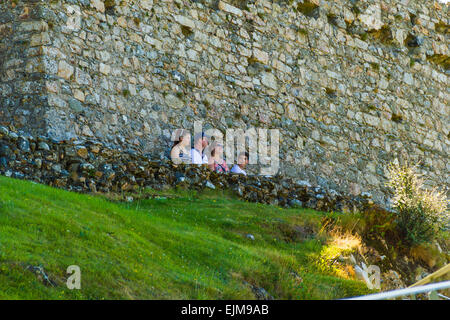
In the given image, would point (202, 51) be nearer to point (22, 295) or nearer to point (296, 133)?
point (296, 133)

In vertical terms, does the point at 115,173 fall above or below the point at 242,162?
below

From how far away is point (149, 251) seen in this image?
6.93 meters

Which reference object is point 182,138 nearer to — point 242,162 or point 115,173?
point 242,162

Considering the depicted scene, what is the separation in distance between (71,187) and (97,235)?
2.80 meters

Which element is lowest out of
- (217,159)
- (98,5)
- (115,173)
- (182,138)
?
(115,173)

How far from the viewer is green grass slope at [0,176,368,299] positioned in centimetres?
570

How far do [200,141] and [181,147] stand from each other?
43 cm

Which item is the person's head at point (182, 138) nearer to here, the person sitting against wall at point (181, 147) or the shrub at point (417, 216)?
the person sitting against wall at point (181, 147)

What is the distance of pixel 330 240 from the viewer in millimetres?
9414

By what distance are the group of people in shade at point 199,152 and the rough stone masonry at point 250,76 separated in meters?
0.24

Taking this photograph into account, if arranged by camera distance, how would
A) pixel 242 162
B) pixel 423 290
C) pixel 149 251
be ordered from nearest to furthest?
1. pixel 423 290
2. pixel 149 251
3. pixel 242 162

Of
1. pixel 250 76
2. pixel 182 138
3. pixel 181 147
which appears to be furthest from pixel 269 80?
pixel 181 147

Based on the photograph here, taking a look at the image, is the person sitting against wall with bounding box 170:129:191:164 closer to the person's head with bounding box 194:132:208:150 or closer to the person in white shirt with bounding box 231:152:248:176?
the person's head with bounding box 194:132:208:150
